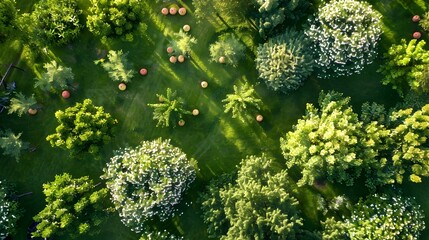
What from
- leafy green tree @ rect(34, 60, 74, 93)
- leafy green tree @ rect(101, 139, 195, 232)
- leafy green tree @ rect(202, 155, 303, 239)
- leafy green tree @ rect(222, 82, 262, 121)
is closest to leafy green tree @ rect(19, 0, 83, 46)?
leafy green tree @ rect(34, 60, 74, 93)

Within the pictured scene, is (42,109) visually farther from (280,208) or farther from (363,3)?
(363,3)

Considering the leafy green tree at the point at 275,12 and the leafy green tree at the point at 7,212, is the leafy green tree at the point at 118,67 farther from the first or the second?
the leafy green tree at the point at 7,212

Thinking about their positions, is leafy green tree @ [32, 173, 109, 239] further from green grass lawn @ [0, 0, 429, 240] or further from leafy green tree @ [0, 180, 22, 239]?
green grass lawn @ [0, 0, 429, 240]

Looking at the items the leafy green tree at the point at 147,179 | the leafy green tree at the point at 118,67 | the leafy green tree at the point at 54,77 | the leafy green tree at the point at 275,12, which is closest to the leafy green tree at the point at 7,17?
the leafy green tree at the point at 54,77

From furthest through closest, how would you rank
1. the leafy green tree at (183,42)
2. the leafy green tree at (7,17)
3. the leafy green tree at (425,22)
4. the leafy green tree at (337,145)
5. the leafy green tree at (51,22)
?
the leafy green tree at (183,42)
the leafy green tree at (425,22)
the leafy green tree at (51,22)
the leafy green tree at (7,17)
the leafy green tree at (337,145)

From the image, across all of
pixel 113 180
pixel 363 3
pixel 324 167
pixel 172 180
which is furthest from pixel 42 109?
pixel 363 3
